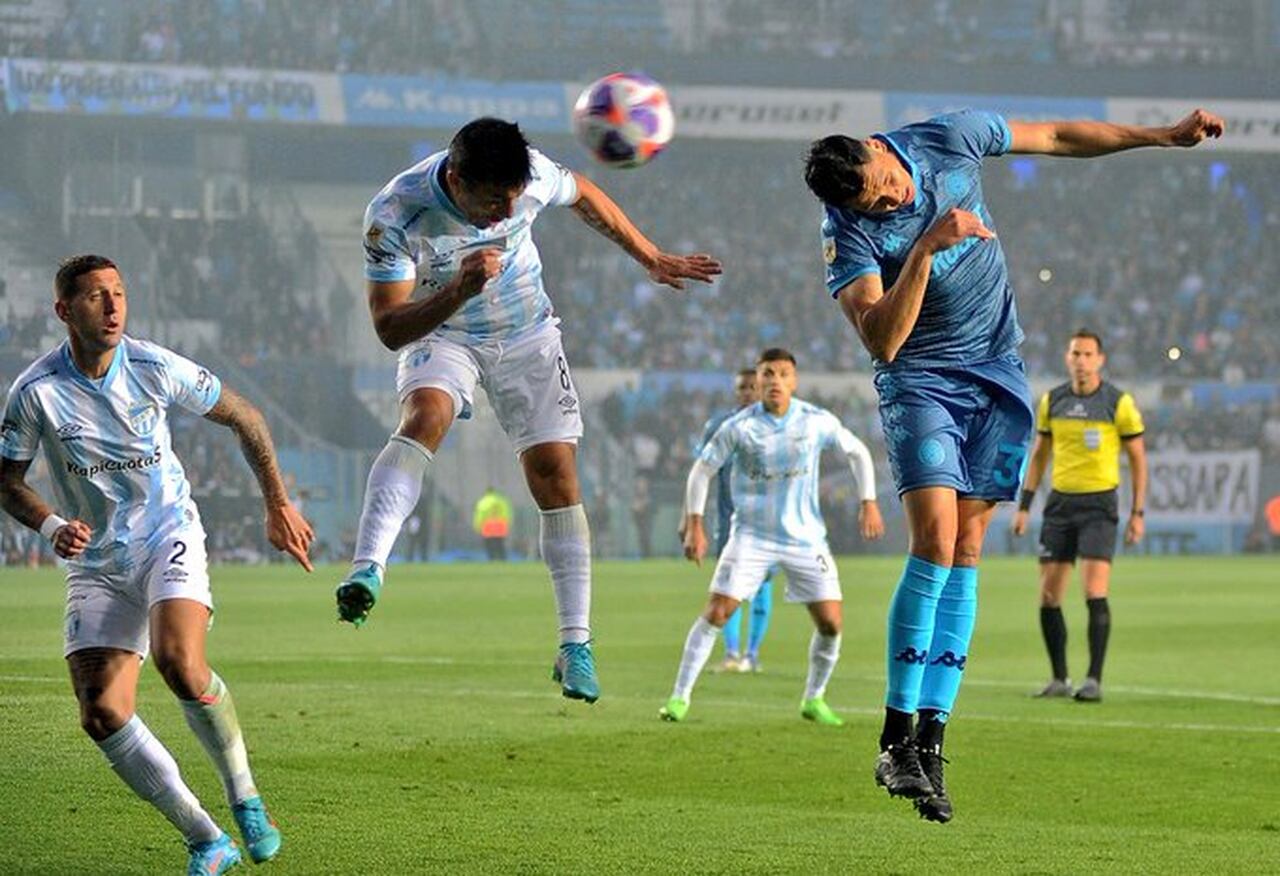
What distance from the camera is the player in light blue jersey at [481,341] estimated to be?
7.53 metres

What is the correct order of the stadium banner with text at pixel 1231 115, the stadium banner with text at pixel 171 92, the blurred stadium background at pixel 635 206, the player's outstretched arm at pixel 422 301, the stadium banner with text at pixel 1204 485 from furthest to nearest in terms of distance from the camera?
the stadium banner with text at pixel 1231 115
the stadium banner with text at pixel 1204 485
the stadium banner with text at pixel 171 92
the blurred stadium background at pixel 635 206
the player's outstretched arm at pixel 422 301

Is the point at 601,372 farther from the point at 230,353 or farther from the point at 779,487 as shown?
the point at 779,487

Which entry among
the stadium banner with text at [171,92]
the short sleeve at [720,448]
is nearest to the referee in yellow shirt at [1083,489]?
the short sleeve at [720,448]

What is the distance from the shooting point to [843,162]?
7070 millimetres

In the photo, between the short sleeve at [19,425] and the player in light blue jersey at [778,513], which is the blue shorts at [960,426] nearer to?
the short sleeve at [19,425]

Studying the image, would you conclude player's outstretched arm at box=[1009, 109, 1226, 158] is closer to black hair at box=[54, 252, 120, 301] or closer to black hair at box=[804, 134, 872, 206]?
black hair at box=[804, 134, 872, 206]

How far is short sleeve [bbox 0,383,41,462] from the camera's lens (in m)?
7.28

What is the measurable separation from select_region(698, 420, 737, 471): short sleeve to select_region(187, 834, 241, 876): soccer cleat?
7.28m

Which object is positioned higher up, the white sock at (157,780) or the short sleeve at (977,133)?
the short sleeve at (977,133)

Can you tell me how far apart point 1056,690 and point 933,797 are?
7955mm

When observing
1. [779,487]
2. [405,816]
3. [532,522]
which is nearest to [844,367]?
[532,522]

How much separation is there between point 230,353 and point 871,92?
15214mm

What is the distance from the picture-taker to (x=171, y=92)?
37.6 meters

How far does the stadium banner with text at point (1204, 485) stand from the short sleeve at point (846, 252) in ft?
108
